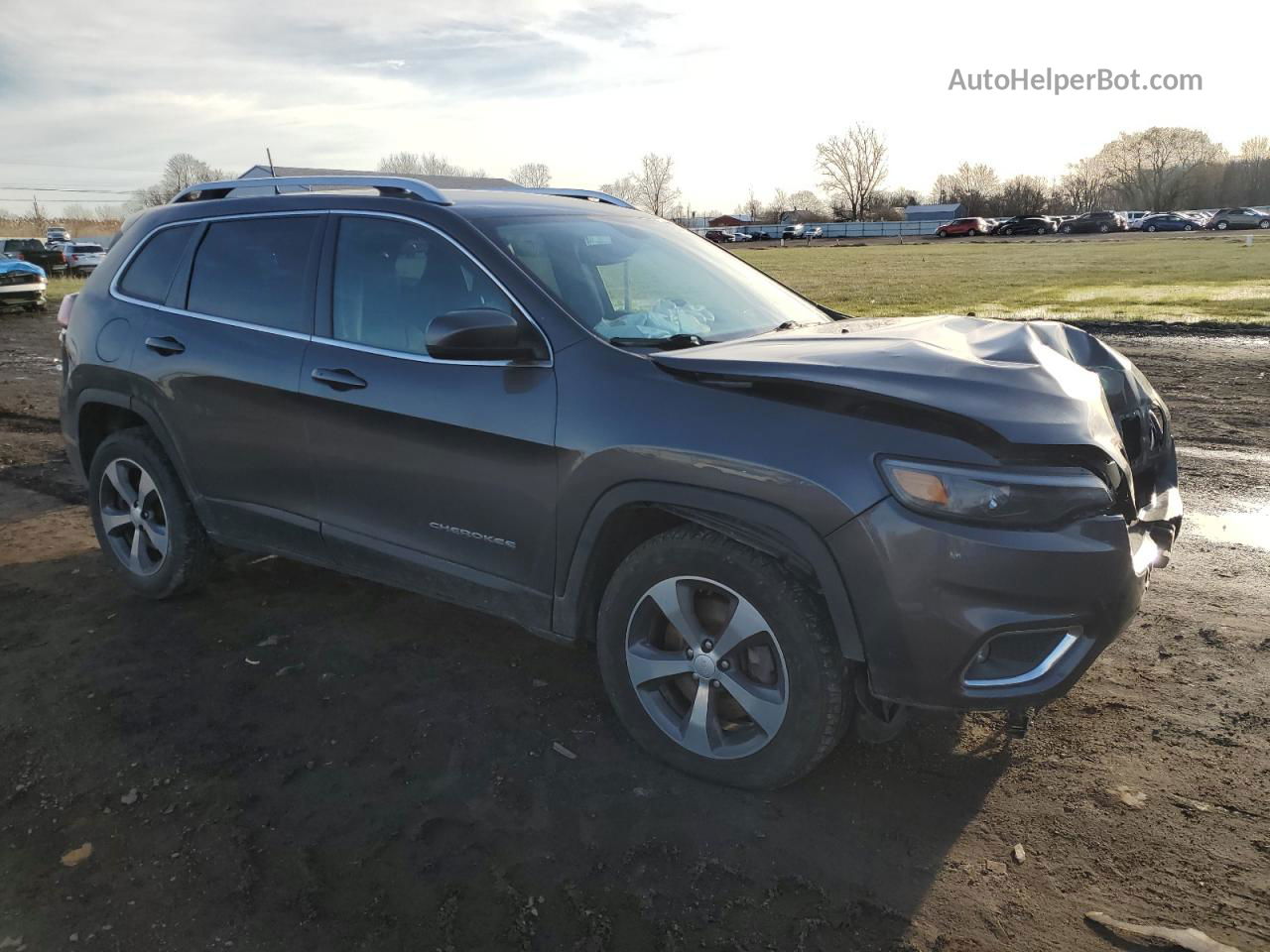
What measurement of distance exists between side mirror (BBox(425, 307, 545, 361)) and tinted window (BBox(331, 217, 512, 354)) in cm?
22

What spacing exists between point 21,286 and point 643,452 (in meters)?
23.4

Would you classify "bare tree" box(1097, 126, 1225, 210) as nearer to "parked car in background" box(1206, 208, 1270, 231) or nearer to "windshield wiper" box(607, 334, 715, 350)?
"parked car in background" box(1206, 208, 1270, 231)

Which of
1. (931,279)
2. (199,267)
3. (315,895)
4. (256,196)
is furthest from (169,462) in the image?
(931,279)

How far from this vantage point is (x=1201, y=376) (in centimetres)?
1002

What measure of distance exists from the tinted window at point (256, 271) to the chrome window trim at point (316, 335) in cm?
2

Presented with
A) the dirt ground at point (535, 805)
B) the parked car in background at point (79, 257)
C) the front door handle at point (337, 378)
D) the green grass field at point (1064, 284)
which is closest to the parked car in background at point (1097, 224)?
the green grass field at point (1064, 284)

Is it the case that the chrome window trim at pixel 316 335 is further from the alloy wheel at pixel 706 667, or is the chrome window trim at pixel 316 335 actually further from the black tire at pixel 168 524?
the alloy wheel at pixel 706 667

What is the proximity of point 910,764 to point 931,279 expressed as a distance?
961 inches

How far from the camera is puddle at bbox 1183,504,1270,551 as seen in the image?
509cm

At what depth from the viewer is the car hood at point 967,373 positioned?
2600mm

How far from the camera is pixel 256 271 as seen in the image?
162 inches

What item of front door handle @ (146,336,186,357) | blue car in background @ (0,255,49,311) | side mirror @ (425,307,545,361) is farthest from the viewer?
blue car in background @ (0,255,49,311)

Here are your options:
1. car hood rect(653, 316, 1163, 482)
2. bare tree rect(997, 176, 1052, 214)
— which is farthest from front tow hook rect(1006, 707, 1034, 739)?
bare tree rect(997, 176, 1052, 214)

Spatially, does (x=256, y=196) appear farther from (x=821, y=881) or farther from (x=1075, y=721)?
(x=1075, y=721)
